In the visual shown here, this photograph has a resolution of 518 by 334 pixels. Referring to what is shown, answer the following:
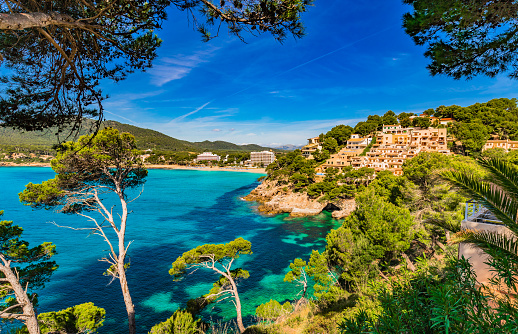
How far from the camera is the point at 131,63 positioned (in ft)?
16.6

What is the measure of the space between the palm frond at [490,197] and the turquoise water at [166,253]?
457 inches

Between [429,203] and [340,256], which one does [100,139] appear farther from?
[429,203]

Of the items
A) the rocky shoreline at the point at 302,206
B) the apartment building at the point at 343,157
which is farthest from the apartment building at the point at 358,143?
the rocky shoreline at the point at 302,206

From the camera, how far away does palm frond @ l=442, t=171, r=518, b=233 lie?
3.43m

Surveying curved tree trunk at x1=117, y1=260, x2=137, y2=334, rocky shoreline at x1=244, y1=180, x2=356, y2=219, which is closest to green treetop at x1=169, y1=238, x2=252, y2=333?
curved tree trunk at x1=117, y1=260, x2=137, y2=334

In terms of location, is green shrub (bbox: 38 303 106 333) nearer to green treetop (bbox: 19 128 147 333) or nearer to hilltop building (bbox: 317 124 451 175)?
green treetop (bbox: 19 128 147 333)

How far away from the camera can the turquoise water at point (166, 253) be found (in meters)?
12.9

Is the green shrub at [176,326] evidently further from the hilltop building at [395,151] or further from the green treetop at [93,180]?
the hilltop building at [395,151]

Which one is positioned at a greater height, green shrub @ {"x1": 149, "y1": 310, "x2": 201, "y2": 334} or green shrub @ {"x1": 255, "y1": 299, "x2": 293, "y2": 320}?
green shrub @ {"x1": 149, "y1": 310, "x2": 201, "y2": 334}

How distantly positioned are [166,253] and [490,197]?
21.5 m

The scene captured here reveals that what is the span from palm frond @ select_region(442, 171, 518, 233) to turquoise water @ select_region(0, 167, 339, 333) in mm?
11620

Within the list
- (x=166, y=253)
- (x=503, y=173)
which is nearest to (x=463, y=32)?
(x=503, y=173)

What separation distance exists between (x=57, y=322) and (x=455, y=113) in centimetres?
6742

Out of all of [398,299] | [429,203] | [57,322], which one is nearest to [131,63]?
[398,299]
